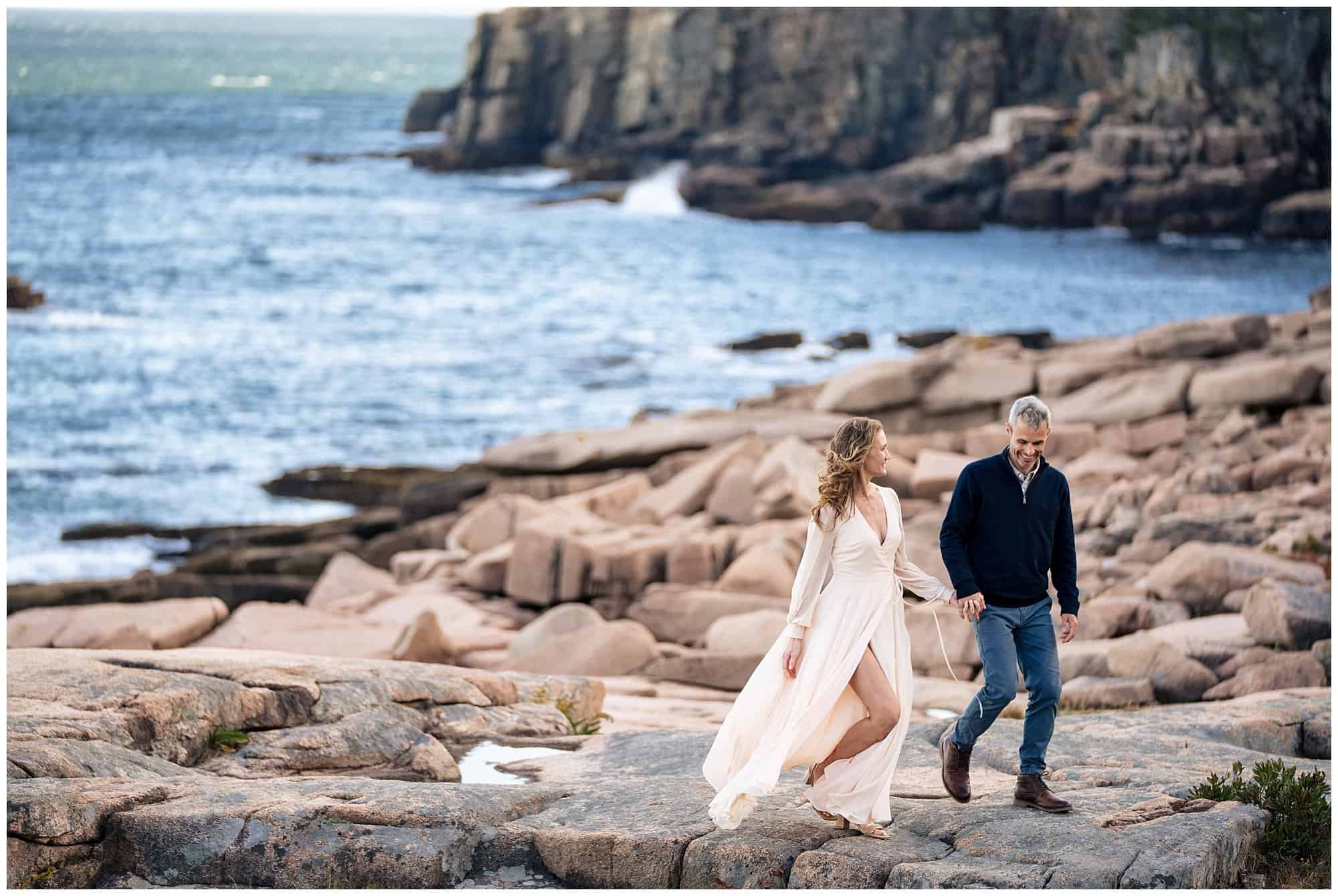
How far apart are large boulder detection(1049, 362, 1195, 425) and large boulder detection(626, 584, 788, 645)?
7.20 meters

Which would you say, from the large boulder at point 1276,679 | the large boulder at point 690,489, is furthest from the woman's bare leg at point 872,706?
the large boulder at point 690,489

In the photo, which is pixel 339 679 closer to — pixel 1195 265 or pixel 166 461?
pixel 166 461

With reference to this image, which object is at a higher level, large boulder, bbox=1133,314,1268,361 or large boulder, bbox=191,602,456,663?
large boulder, bbox=1133,314,1268,361

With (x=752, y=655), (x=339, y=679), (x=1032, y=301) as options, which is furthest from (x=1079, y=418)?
(x=1032, y=301)

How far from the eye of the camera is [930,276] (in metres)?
37.9

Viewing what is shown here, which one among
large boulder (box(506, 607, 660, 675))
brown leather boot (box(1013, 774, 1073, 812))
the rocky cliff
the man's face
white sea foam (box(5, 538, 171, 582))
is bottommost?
white sea foam (box(5, 538, 171, 582))

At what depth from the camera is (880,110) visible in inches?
1884

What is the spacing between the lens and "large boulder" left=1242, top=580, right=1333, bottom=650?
9023 millimetres

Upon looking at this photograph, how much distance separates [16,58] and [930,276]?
24.7 m

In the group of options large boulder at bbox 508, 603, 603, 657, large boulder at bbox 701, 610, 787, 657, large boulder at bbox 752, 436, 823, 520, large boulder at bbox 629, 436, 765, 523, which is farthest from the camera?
large boulder at bbox 629, 436, 765, 523

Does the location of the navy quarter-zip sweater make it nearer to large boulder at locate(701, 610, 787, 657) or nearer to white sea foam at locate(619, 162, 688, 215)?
large boulder at locate(701, 610, 787, 657)

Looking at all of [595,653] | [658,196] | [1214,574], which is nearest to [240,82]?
[595,653]

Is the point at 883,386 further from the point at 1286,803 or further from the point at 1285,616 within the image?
the point at 1286,803

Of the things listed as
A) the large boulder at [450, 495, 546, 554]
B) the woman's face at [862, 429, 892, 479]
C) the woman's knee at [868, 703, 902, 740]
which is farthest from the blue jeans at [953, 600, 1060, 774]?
the large boulder at [450, 495, 546, 554]
